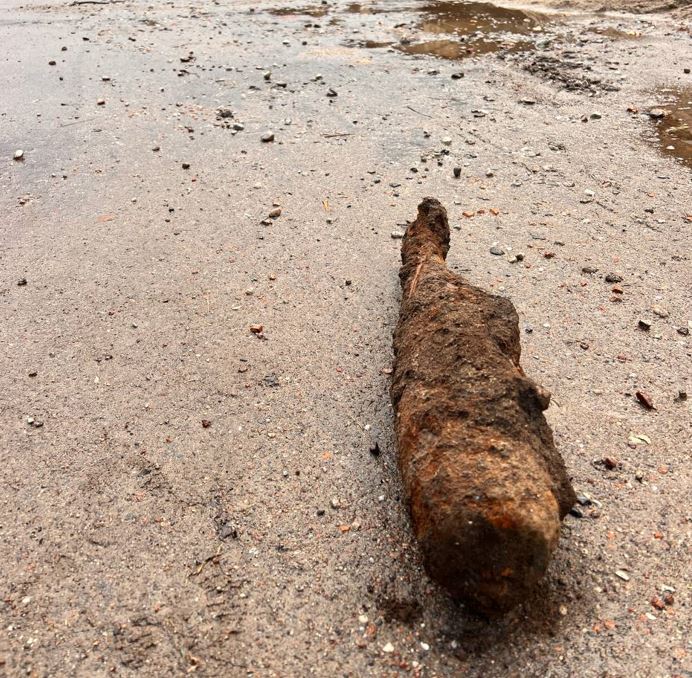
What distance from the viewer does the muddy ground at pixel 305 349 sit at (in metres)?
2.06

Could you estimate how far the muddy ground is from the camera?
2059mm

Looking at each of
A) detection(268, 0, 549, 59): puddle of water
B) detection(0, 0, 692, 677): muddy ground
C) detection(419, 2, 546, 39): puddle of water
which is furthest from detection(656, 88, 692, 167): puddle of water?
detection(419, 2, 546, 39): puddle of water

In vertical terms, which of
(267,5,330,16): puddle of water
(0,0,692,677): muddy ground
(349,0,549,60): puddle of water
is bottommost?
(0,0,692,677): muddy ground

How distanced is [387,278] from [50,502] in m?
2.24

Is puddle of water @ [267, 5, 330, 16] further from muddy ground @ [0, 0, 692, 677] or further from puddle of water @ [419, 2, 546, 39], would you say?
muddy ground @ [0, 0, 692, 677]

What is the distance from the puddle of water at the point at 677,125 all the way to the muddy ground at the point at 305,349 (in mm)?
39

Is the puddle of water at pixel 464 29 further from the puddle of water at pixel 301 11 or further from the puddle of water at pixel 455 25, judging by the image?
the puddle of water at pixel 301 11

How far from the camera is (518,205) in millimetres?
4516

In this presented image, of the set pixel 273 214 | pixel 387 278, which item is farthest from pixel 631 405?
pixel 273 214

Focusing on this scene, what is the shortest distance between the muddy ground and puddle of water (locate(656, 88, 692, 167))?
4cm

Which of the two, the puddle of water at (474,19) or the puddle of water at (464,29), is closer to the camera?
the puddle of water at (464,29)

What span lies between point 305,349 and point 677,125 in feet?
14.5

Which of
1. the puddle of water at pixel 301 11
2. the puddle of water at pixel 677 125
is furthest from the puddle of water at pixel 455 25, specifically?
the puddle of water at pixel 677 125

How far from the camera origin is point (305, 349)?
10.9 feet
